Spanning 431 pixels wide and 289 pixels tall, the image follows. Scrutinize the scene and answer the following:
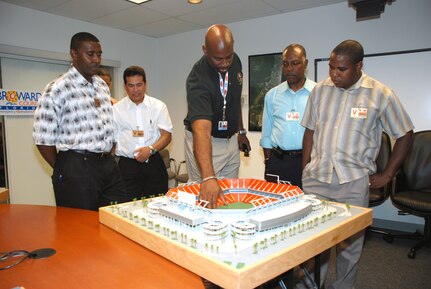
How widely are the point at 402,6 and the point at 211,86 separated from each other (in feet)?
10.2

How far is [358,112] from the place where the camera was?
1929 millimetres

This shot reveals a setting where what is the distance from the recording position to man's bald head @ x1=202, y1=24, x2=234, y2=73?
146cm

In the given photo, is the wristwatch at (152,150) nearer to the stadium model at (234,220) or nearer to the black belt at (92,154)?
the black belt at (92,154)

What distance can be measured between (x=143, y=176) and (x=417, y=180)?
283 centimetres

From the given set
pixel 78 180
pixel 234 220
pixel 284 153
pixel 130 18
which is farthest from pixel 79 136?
pixel 130 18

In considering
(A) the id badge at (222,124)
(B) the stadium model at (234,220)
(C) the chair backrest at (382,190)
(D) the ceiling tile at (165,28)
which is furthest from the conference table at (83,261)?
(D) the ceiling tile at (165,28)

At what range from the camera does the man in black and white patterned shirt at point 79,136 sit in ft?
6.43

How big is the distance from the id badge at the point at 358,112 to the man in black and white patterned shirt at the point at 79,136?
1565 millimetres

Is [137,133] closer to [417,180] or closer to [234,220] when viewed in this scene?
[234,220]

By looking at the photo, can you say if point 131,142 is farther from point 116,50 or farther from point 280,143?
point 116,50

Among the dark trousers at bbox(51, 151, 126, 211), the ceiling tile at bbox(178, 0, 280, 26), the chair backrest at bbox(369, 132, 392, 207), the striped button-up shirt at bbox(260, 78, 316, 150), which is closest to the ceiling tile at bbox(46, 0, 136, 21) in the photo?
the ceiling tile at bbox(178, 0, 280, 26)

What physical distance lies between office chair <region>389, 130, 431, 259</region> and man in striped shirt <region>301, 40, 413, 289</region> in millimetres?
1419

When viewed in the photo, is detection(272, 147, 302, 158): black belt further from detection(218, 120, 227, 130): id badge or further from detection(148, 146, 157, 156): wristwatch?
detection(148, 146, 157, 156): wristwatch

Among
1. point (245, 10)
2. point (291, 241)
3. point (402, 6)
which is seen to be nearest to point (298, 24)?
point (245, 10)
